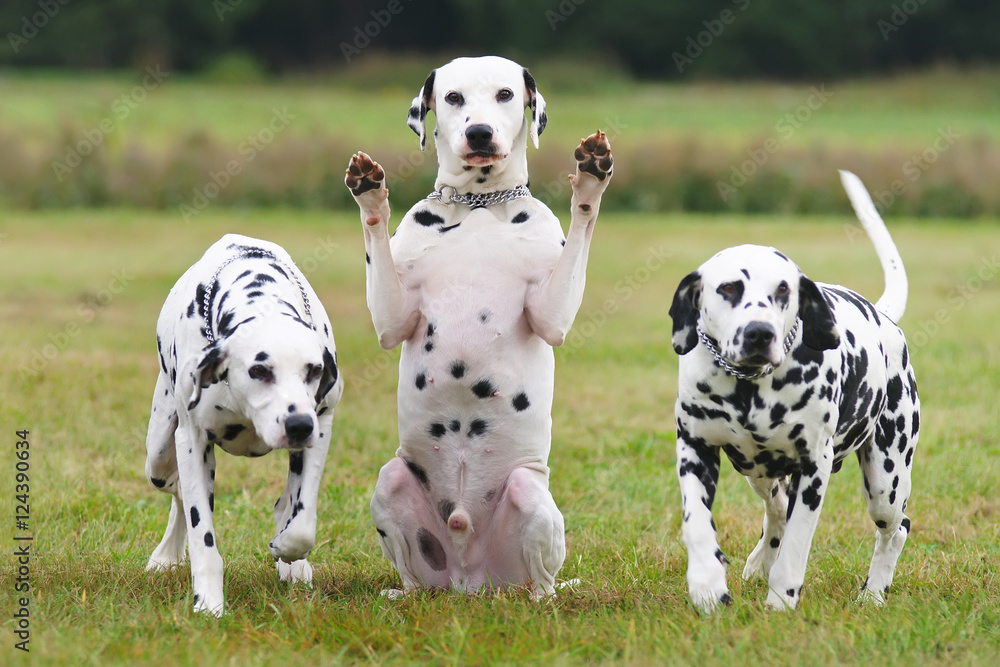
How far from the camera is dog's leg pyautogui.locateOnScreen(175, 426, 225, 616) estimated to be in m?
4.59

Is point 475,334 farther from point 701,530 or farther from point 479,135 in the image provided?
point 701,530

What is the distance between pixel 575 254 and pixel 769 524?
5.14ft

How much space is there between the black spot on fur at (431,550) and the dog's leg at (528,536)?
0.21m

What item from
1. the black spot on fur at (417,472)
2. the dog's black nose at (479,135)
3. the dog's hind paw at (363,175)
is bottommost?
the black spot on fur at (417,472)

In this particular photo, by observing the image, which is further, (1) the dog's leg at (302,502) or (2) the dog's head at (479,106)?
(2) the dog's head at (479,106)

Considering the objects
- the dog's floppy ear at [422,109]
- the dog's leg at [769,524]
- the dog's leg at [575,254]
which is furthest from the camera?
the dog's leg at [769,524]

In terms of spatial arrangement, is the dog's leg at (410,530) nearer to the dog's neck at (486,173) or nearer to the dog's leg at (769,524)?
the dog's neck at (486,173)

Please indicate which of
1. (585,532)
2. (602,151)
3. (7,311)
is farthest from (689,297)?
(7,311)

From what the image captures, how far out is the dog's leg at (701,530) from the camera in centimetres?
439

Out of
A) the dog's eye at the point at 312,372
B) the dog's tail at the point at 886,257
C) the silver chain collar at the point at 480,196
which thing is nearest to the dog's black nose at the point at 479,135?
the silver chain collar at the point at 480,196

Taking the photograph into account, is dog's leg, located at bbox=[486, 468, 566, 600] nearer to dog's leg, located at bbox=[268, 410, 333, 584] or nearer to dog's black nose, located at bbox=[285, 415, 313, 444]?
dog's leg, located at bbox=[268, 410, 333, 584]

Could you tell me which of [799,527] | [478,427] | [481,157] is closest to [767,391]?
[799,527]

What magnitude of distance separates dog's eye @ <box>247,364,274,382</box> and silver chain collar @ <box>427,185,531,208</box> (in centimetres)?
119

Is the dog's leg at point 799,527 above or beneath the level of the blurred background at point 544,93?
beneath
